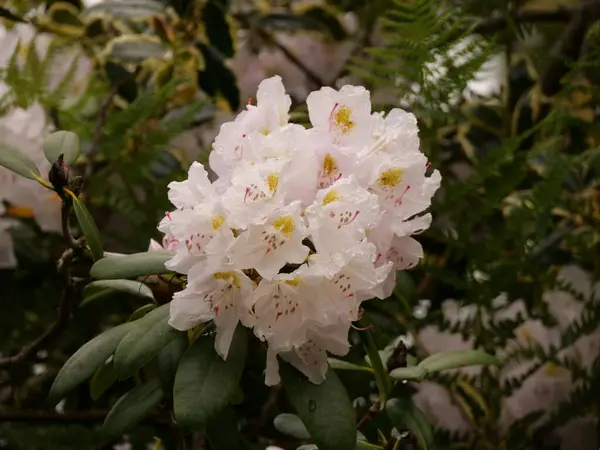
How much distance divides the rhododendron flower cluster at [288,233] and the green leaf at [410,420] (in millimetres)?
106

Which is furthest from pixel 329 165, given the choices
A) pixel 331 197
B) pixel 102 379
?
pixel 102 379

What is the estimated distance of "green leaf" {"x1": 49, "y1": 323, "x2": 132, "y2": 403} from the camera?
584 mm

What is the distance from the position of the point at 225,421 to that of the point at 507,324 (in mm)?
437

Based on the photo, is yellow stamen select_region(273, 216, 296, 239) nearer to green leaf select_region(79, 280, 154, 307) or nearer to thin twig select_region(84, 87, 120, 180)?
green leaf select_region(79, 280, 154, 307)

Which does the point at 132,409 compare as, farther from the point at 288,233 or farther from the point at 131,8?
the point at 131,8

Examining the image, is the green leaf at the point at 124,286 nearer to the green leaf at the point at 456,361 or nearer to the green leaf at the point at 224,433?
the green leaf at the point at 224,433

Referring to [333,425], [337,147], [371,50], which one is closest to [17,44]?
[371,50]

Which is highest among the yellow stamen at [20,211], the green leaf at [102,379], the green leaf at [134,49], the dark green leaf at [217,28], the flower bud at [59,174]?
the flower bud at [59,174]

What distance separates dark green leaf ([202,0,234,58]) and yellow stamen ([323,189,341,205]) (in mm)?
573

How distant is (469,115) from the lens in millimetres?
1210

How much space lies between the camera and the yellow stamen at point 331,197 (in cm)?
54

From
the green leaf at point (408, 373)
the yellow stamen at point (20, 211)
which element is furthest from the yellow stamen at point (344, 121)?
the yellow stamen at point (20, 211)

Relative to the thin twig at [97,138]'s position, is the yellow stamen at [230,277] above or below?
above

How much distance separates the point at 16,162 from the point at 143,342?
204mm
